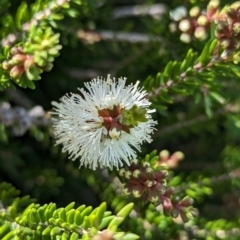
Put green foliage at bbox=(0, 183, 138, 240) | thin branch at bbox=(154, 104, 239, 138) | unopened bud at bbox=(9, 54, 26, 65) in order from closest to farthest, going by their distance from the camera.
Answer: green foliage at bbox=(0, 183, 138, 240)
unopened bud at bbox=(9, 54, 26, 65)
thin branch at bbox=(154, 104, 239, 138)

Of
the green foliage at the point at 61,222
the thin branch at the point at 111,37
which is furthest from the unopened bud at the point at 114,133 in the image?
the thin branch at the point at 111,37

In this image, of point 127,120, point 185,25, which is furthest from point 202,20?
point 127,120

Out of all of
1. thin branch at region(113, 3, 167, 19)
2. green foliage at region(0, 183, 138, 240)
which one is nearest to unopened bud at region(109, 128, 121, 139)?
green foliage at region(0, 183, 138, 240)

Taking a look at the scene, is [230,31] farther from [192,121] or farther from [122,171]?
[192,121]

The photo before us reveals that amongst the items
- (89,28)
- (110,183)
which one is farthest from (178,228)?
(89,28)

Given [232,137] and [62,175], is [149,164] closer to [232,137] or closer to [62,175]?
[62,175]

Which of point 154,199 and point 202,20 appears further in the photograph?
point 202,20

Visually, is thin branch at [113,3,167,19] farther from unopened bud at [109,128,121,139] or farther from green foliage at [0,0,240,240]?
unopened bud at [109,128,121,139]

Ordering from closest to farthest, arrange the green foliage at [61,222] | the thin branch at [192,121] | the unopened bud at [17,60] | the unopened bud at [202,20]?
1. the green foliage at [61,222]
2. the unopened bud at [17,60]
3. the unopened bud at [202,20]
4. the thin branch at [192,121]

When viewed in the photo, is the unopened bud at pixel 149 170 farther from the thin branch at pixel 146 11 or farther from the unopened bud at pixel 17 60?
the thin branch at pixel 146 11
